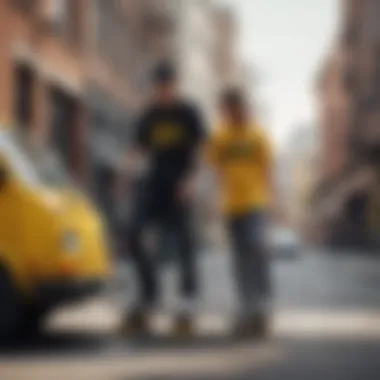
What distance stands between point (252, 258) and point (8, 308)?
2209 mm

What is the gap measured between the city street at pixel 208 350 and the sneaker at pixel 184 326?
0.10 metres

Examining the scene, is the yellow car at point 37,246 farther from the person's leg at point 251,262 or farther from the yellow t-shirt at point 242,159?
the yellow t-shirt at point 242,159

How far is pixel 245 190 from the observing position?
9914 millimetres

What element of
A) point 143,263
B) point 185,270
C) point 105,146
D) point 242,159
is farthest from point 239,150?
point 105,146

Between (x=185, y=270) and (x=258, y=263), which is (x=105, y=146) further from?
(x=185, y=270)

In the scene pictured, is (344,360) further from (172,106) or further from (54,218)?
(172,106)

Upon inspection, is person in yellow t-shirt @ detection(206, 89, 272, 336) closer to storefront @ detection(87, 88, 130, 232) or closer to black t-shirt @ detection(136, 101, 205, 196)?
black t-shirt @ detection(136, 101, 205, 196)

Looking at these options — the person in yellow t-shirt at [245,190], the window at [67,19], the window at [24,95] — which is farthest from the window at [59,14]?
the person in yellow t-shirt at [245,190]

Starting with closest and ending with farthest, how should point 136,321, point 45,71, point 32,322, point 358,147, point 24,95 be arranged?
point 136,321 < point 32,322 < point 24,95 < point 45,71 < point 358,147

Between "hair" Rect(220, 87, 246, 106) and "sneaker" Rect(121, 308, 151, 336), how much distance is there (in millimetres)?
1814

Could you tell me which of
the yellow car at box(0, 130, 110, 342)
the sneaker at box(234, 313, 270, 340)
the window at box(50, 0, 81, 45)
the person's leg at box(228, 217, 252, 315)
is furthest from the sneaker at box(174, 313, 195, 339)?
the window at box(50, 0, 81, 45)

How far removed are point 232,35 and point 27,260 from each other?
3924 inches

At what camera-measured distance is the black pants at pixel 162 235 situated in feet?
31.4

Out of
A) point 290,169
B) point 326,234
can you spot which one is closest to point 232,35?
point 326,234
